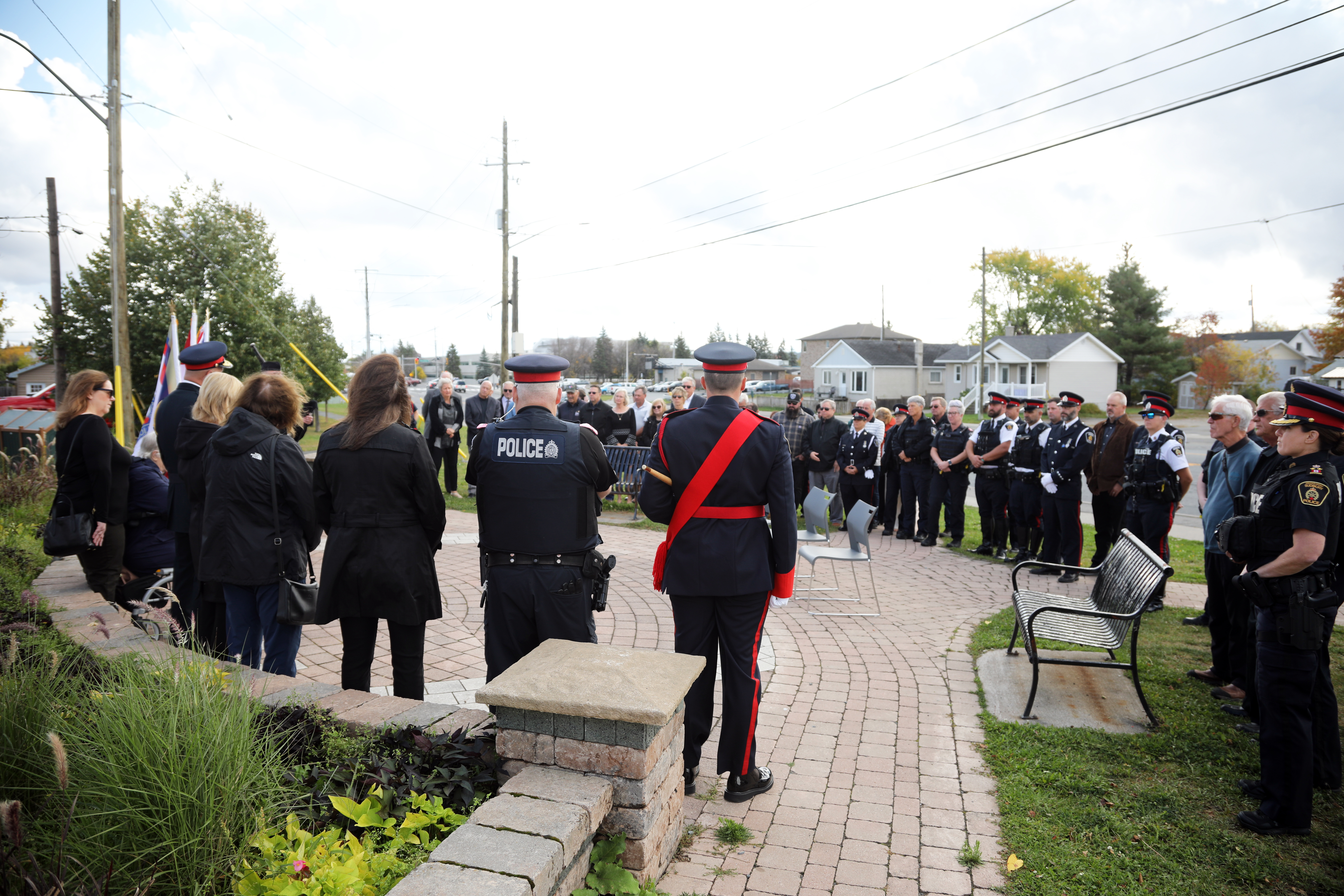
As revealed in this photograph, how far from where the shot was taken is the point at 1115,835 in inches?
135

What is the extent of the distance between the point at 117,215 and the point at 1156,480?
15761 mm

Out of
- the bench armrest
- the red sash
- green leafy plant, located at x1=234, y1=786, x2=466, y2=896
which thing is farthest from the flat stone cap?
the bench armrest

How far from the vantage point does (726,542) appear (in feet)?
11.8

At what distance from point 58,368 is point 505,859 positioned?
1051 inches

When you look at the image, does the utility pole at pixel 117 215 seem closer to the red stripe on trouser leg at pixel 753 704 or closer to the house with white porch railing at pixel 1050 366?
the red stripe on trouser leg at pixel 753 704

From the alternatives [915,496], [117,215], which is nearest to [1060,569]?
[915,496]

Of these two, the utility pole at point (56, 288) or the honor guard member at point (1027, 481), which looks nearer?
the honor guard member at point (1027, 481)

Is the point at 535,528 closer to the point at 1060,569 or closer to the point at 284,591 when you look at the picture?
the point at 284,591

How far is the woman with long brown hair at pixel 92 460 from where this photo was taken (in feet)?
16.9

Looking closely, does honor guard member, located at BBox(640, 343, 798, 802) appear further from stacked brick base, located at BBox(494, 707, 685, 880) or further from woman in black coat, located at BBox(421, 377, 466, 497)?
woman in black coat, located at BBox(421, 377, 466, 497)

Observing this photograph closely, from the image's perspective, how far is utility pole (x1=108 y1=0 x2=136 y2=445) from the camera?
508 inches

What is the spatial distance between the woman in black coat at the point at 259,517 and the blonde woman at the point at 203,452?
207 mm

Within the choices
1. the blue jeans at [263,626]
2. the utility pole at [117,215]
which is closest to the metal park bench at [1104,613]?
the blue jeans at [263,626]

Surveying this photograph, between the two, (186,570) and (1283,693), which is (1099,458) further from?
(186,570)
